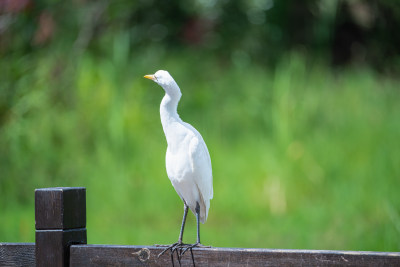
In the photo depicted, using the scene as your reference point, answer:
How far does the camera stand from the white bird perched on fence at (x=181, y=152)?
2.01 m

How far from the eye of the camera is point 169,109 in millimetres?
2027

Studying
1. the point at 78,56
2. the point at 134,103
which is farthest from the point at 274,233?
the point at 78,56

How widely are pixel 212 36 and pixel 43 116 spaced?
11.5ft

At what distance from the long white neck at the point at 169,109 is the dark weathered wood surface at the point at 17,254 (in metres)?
0.57

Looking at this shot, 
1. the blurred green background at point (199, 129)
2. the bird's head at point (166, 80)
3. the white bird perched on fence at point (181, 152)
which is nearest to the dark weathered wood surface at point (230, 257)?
the white bird perched on fence at point (181, 152)

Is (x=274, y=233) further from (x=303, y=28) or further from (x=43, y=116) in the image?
(x=303, y=28)

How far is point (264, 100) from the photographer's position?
6910mm

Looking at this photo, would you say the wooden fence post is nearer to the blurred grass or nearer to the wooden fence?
the wooden fence

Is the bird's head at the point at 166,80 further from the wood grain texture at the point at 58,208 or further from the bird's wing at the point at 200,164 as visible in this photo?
the wood grain texture at the point at 58,208

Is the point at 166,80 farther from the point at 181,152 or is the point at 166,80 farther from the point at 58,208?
the point at 58,208

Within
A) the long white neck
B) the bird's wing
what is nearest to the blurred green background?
the bird's wing

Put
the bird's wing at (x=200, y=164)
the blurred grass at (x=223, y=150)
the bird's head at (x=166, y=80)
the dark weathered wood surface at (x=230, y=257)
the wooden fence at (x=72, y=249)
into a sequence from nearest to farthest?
the dark weathered wood surface at (x=230, y=257) < the wooden fence at (x=72, y=249) < the bird's head at (x=166, y=80) < the bird's wing at (x=200, y=164) < the blurred grass at (x=223, y=150)

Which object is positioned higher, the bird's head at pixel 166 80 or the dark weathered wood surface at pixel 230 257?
the bird's head at pixel 166 80

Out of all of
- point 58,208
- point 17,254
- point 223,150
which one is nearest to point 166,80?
point 58,208
